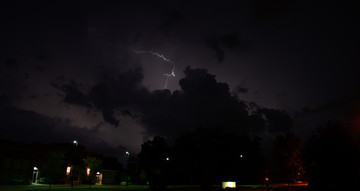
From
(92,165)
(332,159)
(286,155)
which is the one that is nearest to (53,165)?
(92,165)

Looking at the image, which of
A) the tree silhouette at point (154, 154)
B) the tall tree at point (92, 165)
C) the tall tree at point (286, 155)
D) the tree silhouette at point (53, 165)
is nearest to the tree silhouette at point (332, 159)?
the tree silhouette at point (53, 165)


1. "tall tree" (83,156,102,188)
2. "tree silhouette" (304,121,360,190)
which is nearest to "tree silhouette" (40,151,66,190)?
"tall tree" (83,156,102,188)

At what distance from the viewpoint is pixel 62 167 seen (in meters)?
54.3

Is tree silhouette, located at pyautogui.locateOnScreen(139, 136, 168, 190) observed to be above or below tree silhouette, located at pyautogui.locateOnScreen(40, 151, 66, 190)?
above

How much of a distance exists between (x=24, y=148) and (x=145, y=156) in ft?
155

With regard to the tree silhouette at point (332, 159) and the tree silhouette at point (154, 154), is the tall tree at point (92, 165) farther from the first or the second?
the tree silhouette at point (332, 159)

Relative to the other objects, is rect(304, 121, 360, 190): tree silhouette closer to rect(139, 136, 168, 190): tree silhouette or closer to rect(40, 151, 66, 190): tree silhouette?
Result: rect(40, 151, 66, 190): tree silhouette

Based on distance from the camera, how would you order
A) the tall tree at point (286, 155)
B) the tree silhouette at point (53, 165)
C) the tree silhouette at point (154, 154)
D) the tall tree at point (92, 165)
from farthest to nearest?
the tree silhouette at point (154, 154) < the tall tree at point (286, 155) < the tall tree at point (92, 165) < the tree silhouette at point (53, 165)

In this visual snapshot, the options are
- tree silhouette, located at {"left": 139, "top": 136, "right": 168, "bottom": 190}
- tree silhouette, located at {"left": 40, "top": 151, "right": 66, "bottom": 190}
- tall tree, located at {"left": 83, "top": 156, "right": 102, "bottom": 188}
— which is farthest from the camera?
tree silhouette, located at {"left": 139, "top": 136, "right": 168, "bottom": 190}

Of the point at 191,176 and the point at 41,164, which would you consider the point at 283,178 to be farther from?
the point at 41,164

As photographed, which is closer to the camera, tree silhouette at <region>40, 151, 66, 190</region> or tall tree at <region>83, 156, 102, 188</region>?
tree silhouette at <region>40, 151, 66, 190</region>

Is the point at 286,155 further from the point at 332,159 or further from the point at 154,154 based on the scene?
the point at 332,159

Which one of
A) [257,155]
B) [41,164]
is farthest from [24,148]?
[257,155]

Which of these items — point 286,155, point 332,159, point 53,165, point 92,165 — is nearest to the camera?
point 332,159
